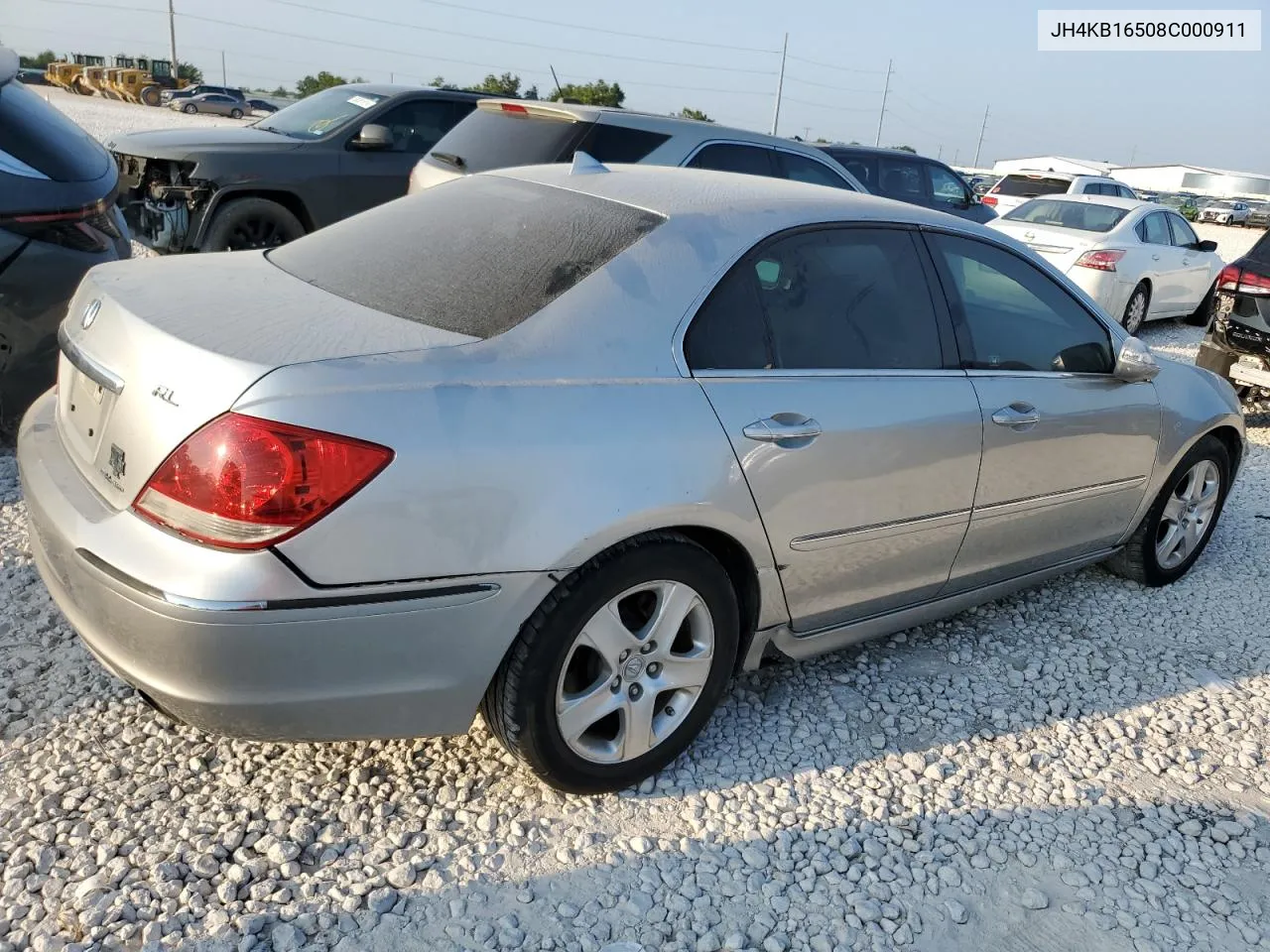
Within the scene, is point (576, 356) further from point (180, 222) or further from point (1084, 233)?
point (1084, 233)

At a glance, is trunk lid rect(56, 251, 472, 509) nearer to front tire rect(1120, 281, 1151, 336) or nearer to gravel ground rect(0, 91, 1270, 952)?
gravel ground rect(0, 91, 1270, 952)

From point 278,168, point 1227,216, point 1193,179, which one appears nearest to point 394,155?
point 278,168

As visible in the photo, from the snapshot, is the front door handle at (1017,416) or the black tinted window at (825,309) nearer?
the black tinted window at (825,309)

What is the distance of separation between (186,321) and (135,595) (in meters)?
0.65

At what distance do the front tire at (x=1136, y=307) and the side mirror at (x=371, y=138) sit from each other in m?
7.09

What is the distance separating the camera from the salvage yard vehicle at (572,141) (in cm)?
638

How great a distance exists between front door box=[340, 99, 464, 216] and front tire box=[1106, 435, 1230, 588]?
609 cm

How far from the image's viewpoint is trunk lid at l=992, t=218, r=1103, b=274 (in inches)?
382

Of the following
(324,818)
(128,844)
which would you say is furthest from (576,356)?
(128,844)

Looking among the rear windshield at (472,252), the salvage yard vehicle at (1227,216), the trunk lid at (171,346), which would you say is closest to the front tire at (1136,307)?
the rear windshield at (472,252)

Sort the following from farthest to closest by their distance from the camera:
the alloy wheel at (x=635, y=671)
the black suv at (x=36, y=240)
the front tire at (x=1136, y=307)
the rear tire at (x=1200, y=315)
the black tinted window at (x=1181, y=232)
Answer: the rear tire at (x=1200, y=315) → the black tinted window at (x=1181, y=232) → the front tire at (x=1136, y=307) → the black suv at (x=36, y=240) → the alloy wheel at (x=635, y=671)

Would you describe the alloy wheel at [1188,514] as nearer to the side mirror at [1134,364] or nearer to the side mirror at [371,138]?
the side mirror at [1134,364]

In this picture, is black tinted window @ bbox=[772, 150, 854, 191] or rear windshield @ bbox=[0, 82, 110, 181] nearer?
rear windshield @ bbox=[0, 82, 110, 181]

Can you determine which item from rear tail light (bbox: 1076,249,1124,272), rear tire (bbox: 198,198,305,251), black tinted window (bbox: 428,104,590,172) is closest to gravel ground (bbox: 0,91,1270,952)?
black tinted window (bbox: 428,104,590,172)
